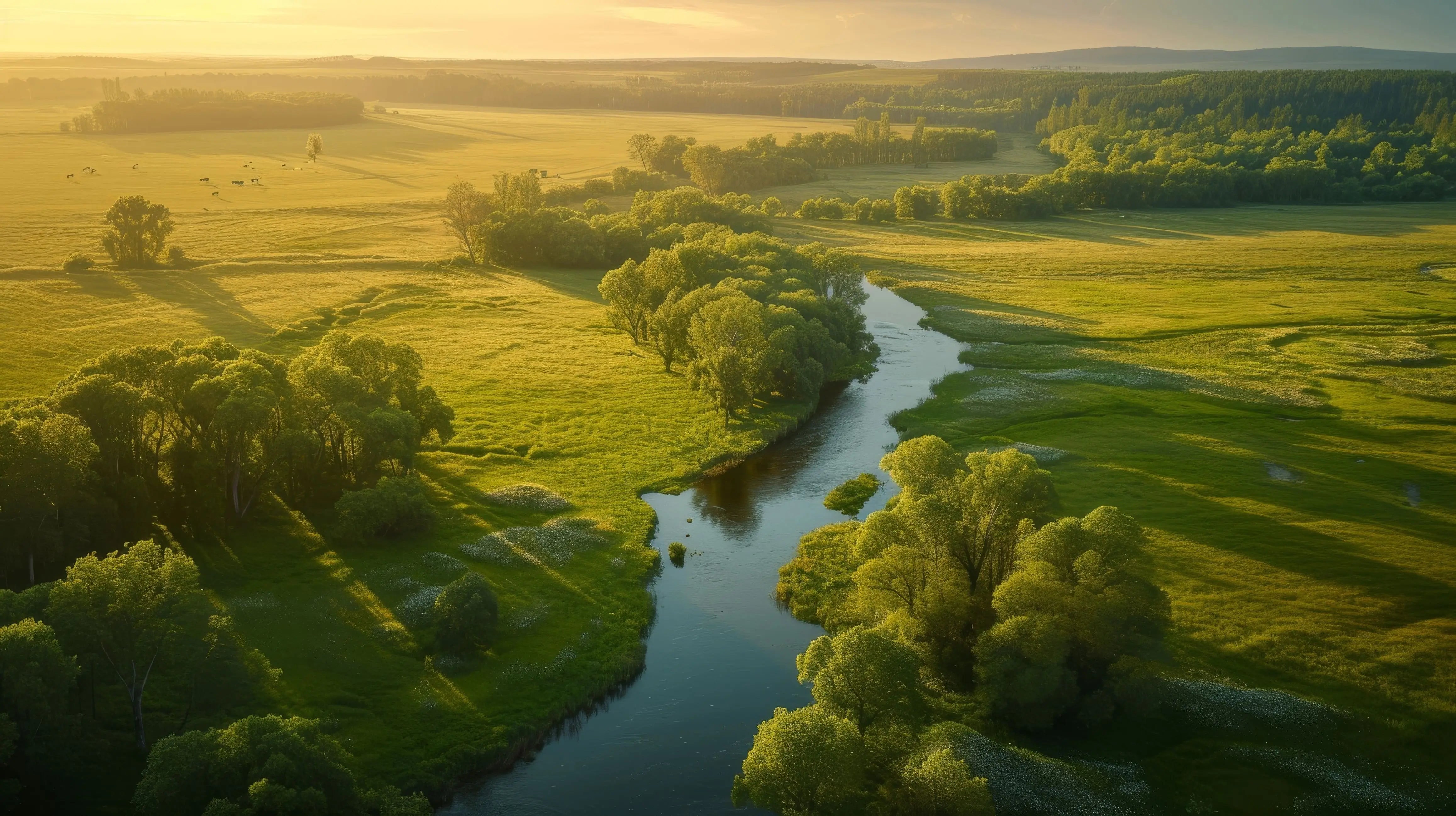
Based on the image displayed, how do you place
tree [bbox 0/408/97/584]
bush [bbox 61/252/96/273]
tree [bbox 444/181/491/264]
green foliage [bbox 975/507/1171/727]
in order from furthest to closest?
tree [bbox 444/181/491/264], bush [bbox 61/252/96/273], tree [bbox 0/408/97/584], green foliage [bbox 975/507/1171/727]

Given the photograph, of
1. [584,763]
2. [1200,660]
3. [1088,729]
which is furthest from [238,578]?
[1200,660]

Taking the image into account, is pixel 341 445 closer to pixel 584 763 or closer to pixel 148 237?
pixel 584 763

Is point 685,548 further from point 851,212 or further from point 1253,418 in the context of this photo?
point 851,212

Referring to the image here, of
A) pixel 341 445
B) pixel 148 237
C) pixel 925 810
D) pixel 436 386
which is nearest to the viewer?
pixel 925 810

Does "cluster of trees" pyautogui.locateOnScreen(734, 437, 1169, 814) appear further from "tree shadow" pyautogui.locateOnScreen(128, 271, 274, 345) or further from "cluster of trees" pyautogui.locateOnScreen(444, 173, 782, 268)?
"cluster of trees" pyautogui.locateOnScreen(444, 173, 782, 268)

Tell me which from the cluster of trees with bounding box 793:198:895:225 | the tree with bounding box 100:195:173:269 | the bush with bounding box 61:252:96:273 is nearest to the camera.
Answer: the bush with bounding box 61:252:96:273

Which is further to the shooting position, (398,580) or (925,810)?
(398,580)

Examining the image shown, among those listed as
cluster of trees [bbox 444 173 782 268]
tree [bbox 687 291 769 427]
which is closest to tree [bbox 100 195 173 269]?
cluster of trees [bbox 444 173 782 268]
